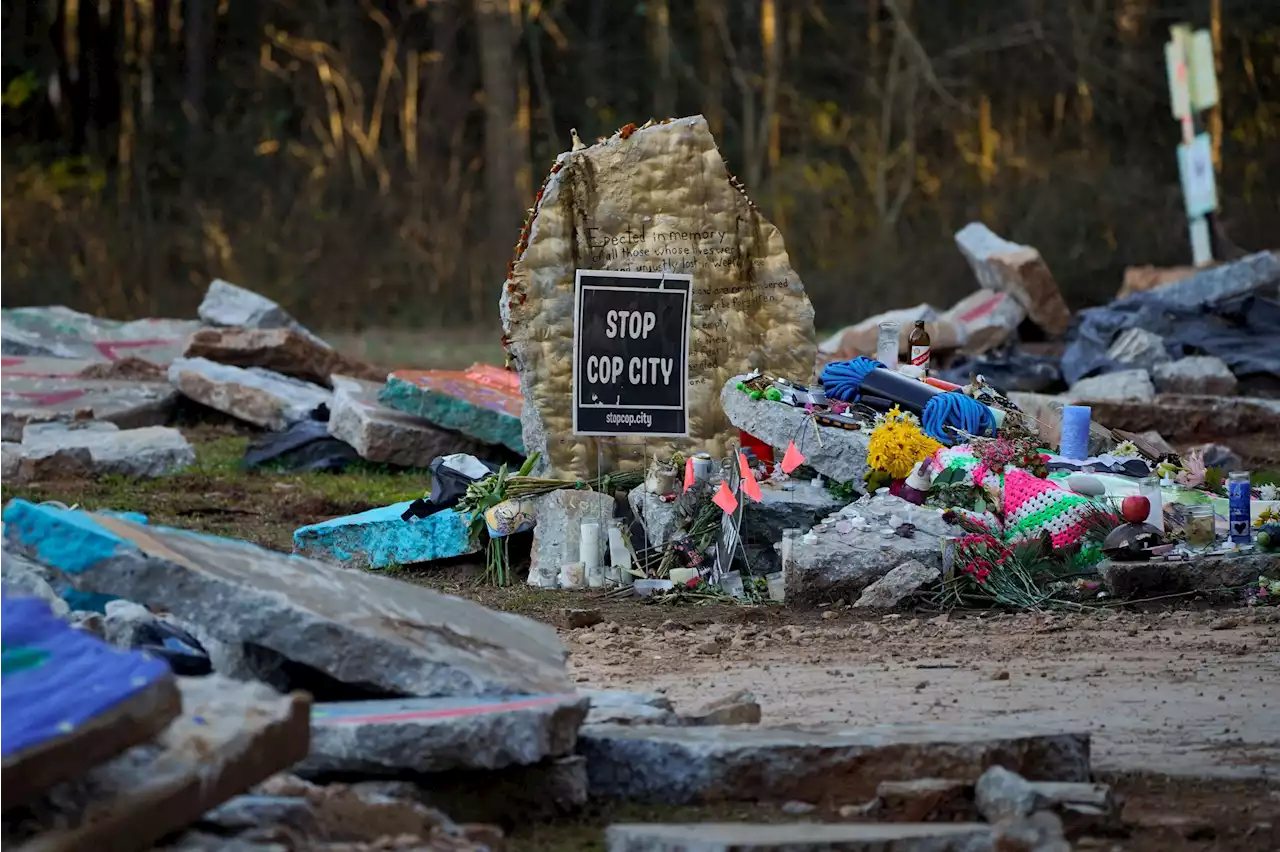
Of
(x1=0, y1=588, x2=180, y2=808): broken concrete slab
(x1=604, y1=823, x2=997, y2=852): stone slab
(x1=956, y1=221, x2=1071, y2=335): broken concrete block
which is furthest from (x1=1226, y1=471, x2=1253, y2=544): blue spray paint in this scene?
(x1=956, y1=221, x2=1071, y2=335): broken concrete block

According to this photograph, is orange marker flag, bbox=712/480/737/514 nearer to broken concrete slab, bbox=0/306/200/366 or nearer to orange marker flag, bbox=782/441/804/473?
orange marker flag, bbox=782/441/804/473

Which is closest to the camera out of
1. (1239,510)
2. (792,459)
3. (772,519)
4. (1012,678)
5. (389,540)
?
(1012,678)

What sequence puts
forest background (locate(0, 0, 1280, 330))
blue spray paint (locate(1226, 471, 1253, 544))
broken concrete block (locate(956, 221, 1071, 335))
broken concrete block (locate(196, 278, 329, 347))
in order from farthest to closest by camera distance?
forest background (locate(0, 0, 1280, 330)) → broken concrete block (locate(196, 278, 329, 347)) → broken concrete block (locate(956, 221, 1071, 335)) → blue spray paint (locate(1226, 471, 1253, 544))

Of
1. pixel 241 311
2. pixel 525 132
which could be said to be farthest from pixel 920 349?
pixel 525 132

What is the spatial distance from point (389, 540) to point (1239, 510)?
4.10m

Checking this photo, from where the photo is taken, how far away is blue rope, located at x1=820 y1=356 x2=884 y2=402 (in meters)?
9.85

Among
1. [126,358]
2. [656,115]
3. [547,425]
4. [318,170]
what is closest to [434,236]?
[318,170]

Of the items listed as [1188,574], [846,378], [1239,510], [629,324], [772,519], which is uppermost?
[629,324]

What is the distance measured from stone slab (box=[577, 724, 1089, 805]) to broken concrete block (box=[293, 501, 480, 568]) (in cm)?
442

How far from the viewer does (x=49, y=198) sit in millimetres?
25562

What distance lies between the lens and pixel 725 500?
8.92 meters

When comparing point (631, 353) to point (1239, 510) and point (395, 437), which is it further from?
point (395, 437)

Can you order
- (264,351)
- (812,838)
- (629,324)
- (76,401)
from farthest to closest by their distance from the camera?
(264,351) → (76,401) → (629,324) → (812,838)

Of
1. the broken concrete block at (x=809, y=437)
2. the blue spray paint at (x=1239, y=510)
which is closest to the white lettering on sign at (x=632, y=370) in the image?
the broken concrete block at (x=809, y=437)
